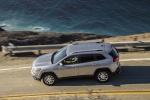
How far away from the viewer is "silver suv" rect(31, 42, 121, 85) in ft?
57.1

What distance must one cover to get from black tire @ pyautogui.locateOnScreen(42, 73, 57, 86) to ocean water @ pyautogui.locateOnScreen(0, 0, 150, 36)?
22.1m

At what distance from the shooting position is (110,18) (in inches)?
1679

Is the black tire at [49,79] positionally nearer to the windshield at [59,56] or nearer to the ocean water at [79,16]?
the windshield at [59,56]

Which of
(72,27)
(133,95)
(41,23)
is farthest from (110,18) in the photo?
(133,95)

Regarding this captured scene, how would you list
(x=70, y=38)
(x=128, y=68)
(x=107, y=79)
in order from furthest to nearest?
1. (x=70, y=38)
2. (x=128, y=68)
3. (x=107, y=79)

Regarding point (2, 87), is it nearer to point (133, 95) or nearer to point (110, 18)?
point (133, 95)

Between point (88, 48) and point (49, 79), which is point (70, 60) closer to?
point (88, 48)

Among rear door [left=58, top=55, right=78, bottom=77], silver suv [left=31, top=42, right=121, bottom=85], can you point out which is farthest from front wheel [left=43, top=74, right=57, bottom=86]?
rear door [left=58, top=55, right=78, bottom=77]

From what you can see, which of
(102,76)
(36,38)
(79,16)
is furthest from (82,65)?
(79,16)

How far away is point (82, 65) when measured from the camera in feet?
57.4

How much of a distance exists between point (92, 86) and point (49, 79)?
217cm

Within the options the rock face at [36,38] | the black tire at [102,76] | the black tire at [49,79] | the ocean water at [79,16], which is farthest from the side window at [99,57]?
→ the ocean water at [79,16]

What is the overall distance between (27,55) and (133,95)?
9.05 m

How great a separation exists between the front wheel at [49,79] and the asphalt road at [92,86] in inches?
8.6
